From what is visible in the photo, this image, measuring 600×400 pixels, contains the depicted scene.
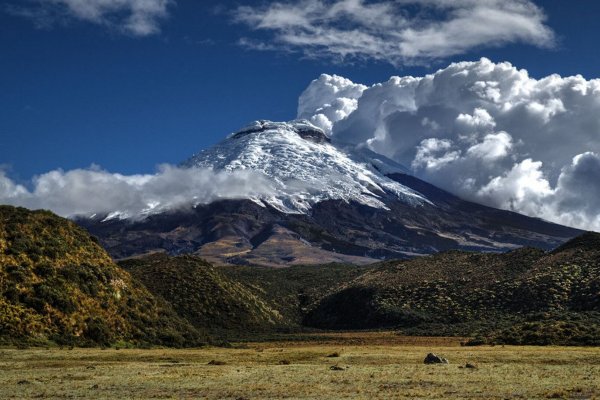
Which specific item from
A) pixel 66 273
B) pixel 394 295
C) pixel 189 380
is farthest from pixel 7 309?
pixel 394 295

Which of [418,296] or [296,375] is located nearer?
[296,375]

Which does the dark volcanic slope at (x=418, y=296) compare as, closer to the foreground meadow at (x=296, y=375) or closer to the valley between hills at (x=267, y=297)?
the valley between hills at (x=267, y=297)

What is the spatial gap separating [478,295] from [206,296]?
4719 centimetres

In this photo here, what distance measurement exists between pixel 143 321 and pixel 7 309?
18220 millimetres

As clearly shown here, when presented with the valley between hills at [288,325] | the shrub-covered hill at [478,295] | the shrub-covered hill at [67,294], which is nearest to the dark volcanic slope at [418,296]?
the shrub-covered hill at [478,295]

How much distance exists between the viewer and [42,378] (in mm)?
46375

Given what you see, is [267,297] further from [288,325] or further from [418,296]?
[418,296]

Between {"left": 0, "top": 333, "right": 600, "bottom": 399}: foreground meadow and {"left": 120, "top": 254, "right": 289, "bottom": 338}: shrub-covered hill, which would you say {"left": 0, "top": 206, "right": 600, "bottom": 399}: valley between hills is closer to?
{"left": 0, "top": 333, "right": 600, "bottom": 399}: foreground meadow

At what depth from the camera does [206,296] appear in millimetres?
125062

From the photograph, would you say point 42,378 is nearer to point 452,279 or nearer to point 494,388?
point 494,388

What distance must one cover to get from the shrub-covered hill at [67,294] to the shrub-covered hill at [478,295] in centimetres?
3973

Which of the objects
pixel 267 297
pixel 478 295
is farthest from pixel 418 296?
pixel 267 297

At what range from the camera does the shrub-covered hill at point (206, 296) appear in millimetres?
118500

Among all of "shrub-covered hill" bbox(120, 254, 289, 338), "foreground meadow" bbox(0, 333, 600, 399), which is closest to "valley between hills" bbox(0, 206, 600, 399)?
"foreground meadow" bbox(0, 333, 600, 399)
